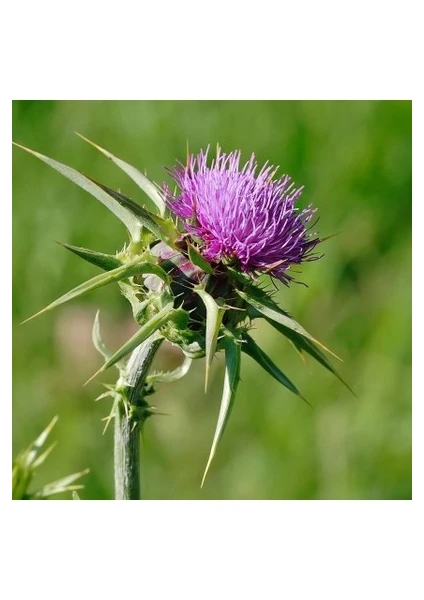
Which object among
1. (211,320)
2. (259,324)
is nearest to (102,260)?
(211,320)

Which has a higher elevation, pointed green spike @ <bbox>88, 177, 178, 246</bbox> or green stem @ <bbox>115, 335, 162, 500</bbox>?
pointed green spike @ <bbox>88, 177, 178, 246</bbox>

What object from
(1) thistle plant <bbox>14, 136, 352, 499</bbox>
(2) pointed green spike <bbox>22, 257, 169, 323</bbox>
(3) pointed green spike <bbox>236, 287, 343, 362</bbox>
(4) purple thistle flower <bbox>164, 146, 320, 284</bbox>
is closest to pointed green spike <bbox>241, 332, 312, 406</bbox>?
(1) thistle plant <bbox>14, 136, 352, 499</bbox>

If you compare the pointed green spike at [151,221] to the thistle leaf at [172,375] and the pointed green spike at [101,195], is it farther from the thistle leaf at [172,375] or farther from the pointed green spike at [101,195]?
the thistle leaf at [172,375]

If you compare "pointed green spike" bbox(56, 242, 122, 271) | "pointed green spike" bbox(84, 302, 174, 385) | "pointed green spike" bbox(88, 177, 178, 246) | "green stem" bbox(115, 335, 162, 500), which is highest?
"pointed green spike" bbox(88, 177, 178, 246)

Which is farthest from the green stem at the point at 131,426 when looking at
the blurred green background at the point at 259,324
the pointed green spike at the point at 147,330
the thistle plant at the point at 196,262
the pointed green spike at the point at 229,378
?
the blurred green background at the point at 259,324

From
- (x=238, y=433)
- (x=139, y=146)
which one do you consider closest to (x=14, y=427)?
(x=238, y=433)

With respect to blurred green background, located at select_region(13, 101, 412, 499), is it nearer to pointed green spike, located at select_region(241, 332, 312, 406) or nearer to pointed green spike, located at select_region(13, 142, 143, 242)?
pointed green spike, located at select_region(241, 332, 312, 406)

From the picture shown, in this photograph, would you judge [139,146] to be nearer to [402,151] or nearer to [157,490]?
[402,151]
